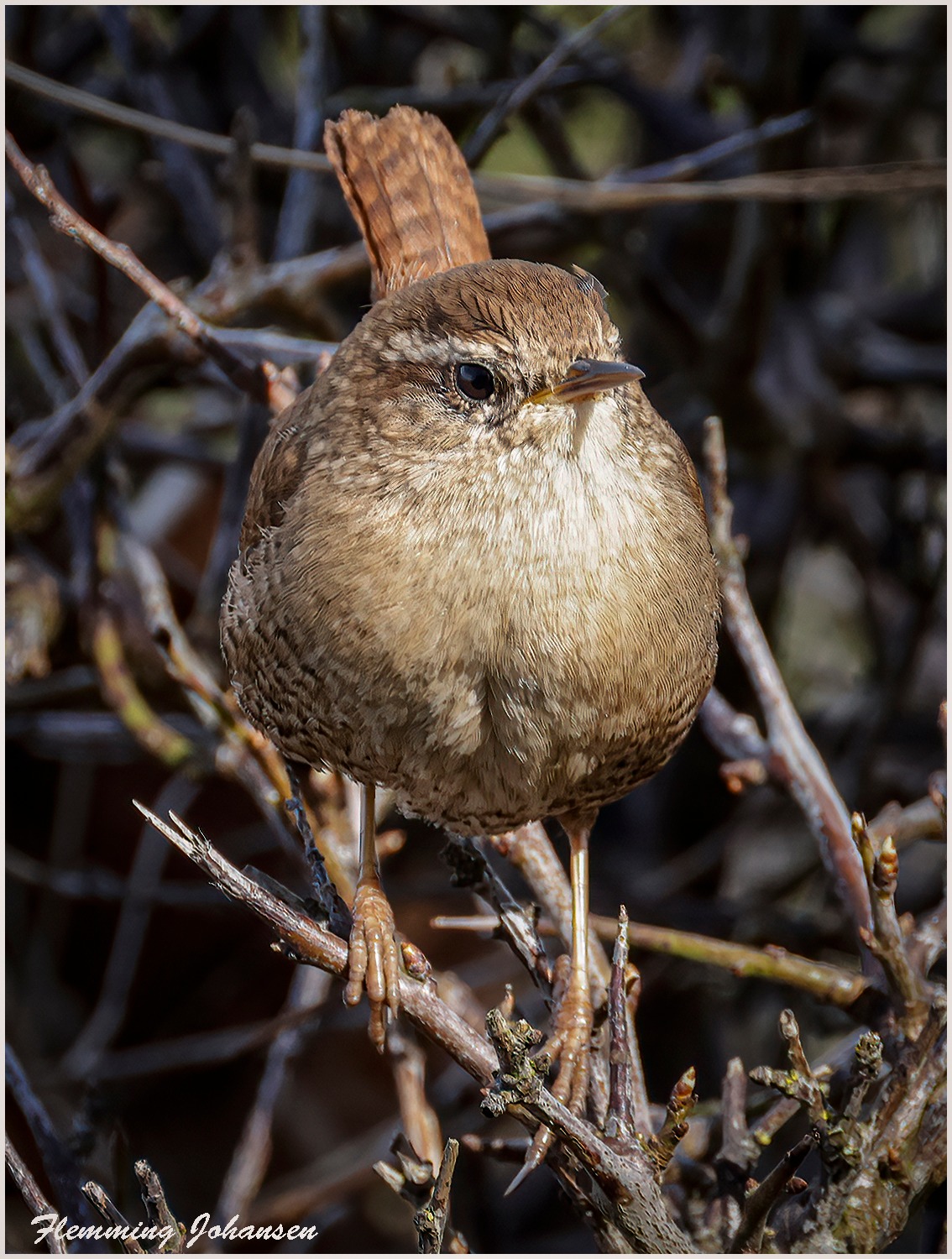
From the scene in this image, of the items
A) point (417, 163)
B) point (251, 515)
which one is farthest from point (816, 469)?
point (251, 515)

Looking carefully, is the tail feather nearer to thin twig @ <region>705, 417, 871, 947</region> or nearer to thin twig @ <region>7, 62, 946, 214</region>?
thin twig @ <region>7, 62, 946, 214</region>

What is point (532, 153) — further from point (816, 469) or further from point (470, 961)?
point (470, 961)

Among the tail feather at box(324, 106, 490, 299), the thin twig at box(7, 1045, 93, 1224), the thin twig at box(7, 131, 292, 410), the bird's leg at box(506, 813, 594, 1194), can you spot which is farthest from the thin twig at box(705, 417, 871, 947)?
the thin twig at box(7, 1045, 93, 1224)

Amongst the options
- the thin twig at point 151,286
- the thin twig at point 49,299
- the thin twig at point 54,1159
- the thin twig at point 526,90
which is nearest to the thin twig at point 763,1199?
the thin twig at point 54,1159

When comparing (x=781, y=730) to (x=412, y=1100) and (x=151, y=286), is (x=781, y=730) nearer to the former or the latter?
(x=412, y=1100)

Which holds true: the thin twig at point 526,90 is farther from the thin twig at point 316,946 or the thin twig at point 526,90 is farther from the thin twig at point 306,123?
the thin twig at point 316,946

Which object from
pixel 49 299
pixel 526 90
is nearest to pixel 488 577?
pixel 526 90
